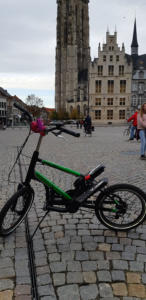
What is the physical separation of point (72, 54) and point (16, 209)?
8678 cm

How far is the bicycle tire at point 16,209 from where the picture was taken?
2.96 m

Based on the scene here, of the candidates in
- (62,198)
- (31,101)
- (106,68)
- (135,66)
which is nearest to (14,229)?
(62,198)

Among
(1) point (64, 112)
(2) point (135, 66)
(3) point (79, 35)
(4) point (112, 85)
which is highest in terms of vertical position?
(3) point (79, 35)

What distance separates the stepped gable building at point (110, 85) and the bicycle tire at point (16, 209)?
211 feet

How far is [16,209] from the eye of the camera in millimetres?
3125

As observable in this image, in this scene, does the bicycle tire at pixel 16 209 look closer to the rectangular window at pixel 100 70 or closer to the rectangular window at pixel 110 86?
the rectangular window at pixel 100 70

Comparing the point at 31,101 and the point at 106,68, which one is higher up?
the point at 106,68

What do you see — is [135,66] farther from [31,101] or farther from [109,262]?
[109,262]

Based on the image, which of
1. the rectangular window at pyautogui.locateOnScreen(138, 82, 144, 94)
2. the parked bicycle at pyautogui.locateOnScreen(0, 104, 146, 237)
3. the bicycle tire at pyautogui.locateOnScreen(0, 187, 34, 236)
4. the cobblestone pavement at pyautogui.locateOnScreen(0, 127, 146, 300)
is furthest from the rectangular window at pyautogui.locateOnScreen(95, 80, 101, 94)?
the bicycle tire at pyautogui.locateOnScreen(0, 187, 34, 236)

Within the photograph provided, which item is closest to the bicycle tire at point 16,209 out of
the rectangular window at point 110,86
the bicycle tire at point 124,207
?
the bicycle tire at point 124,207

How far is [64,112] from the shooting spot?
8200cm

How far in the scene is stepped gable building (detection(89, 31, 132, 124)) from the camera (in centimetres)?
6344

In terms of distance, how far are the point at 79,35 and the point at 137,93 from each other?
32.7m

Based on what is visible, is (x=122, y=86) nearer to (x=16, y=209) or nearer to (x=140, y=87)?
(x=140, y=87)
